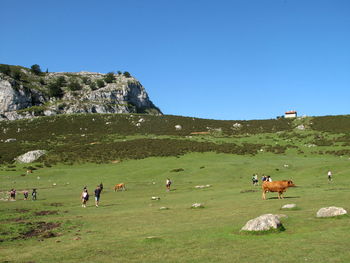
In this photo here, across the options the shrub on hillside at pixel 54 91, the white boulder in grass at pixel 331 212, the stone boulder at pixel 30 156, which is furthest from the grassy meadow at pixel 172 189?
the shrub on hillside at pixel 54 91

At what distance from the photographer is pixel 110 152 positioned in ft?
300

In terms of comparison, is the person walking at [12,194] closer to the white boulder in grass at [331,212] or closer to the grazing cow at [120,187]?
the grazing cow at [120,187]

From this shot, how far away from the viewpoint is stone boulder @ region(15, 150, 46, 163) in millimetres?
88312

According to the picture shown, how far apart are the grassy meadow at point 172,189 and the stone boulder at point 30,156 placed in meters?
2.56

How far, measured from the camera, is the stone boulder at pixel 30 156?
8831 centimetres

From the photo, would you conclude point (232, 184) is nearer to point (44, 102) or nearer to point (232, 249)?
point (232, 249)

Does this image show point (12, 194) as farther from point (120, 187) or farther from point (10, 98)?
point (10, 98)

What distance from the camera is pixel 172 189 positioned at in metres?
54.2

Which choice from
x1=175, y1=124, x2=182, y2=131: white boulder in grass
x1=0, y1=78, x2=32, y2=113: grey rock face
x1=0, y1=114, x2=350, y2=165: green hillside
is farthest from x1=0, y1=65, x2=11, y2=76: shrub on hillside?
x1=175, y1=124, x2=182, y2=131: white boulder in grass

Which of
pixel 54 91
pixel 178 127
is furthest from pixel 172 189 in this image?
pixel 54 91

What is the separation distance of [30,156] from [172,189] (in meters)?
53.0

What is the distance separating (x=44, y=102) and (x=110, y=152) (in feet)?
387

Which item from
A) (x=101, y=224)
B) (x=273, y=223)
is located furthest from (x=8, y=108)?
(x=273, y=223)

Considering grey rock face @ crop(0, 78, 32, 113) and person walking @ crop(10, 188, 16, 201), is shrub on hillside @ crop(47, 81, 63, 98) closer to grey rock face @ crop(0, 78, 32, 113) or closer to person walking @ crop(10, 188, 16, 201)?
grey rock face @ crop(0, 78, 32, 113)
